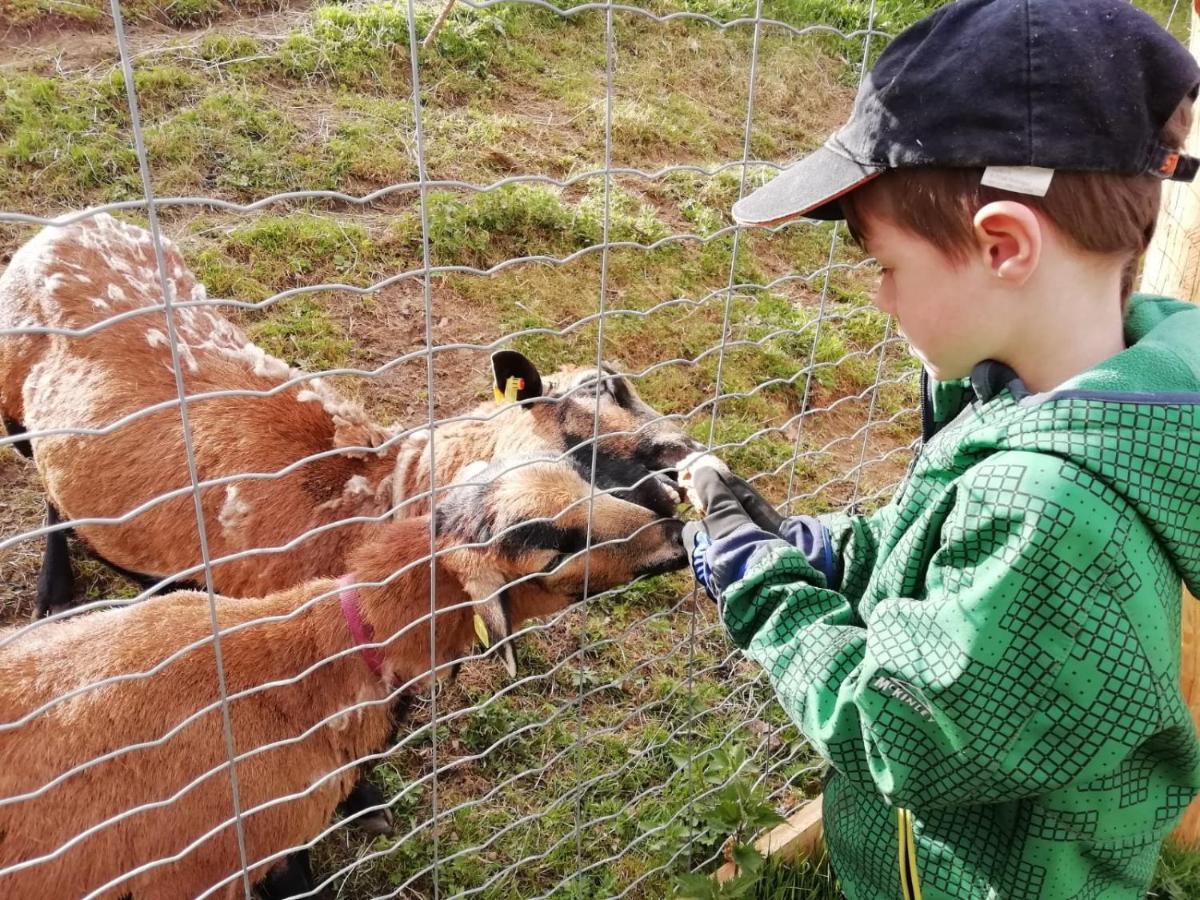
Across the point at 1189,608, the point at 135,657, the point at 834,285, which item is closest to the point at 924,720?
the point at 1189,608

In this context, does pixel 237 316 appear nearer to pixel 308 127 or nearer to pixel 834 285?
pixel 308 127

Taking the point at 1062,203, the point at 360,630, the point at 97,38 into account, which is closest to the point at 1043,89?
the point at 1062,203

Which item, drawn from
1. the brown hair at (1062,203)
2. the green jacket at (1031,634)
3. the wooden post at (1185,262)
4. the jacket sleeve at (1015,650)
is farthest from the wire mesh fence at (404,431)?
the wooden post at (1185,262)

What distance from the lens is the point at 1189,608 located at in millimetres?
2955

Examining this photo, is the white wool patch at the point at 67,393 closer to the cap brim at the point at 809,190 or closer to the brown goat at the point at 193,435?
the brown goat at the point at 193,435

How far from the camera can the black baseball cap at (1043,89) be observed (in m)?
1.42

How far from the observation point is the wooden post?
9.45 ft

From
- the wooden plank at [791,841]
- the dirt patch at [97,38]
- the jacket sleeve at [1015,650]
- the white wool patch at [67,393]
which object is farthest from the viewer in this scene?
the dirt patch at [97,38]

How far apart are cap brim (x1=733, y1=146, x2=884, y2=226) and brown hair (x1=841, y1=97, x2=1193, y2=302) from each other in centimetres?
6

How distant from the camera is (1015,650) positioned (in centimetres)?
146

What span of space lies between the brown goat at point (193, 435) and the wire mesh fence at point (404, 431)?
0.7 inches

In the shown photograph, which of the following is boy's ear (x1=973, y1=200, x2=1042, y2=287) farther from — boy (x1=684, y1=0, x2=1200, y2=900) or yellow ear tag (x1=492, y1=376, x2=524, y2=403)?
yellow ear tag (x1=492, y1=376, x2=524, y2=403)

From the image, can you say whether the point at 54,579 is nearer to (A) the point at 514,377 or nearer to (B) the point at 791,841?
(A) the point at 514,377

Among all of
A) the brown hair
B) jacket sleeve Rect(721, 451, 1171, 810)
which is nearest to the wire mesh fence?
the brown hair
